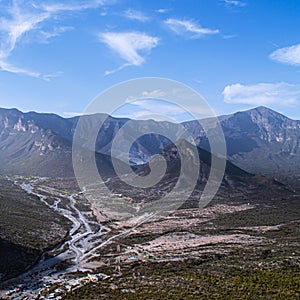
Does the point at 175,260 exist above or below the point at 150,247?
below

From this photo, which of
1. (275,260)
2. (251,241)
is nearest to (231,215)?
(251,241)

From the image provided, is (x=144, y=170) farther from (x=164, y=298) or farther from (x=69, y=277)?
(x=164, y=298)

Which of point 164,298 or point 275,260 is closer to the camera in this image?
point 164,298

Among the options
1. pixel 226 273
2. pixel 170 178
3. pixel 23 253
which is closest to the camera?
pixel 226 273

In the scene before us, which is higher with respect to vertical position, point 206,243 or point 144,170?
point 144,170

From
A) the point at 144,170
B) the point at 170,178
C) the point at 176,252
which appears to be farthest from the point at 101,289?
the point at 144,170

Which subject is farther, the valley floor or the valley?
the valley

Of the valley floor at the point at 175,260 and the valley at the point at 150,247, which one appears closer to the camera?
the valley floor at the point at 175,260

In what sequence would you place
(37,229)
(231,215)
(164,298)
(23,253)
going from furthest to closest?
1. (231,215)
2. (37,229)
3. (23,253)
4. (164,298)

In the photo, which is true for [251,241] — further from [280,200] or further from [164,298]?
[280,200]

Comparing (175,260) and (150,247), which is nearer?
(175,260)
